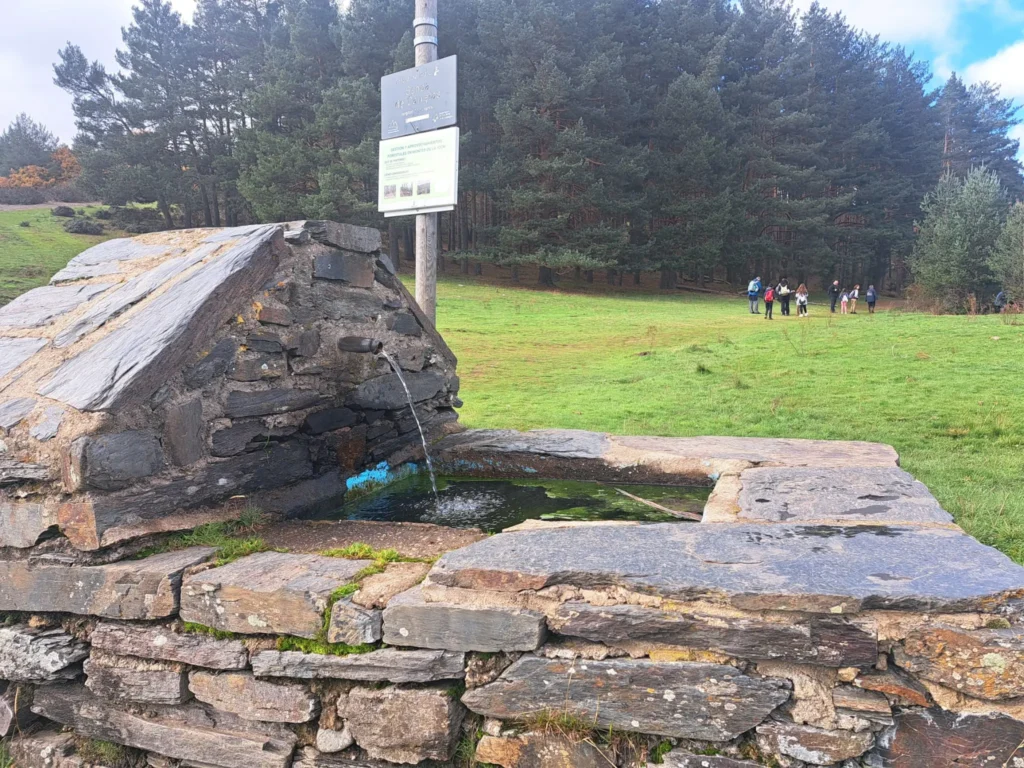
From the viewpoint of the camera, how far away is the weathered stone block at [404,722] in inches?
89.4

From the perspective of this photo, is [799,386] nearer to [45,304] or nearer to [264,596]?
[264,596]

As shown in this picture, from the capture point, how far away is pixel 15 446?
2.75m

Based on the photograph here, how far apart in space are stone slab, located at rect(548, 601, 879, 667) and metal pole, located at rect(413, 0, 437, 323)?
13.8 feet

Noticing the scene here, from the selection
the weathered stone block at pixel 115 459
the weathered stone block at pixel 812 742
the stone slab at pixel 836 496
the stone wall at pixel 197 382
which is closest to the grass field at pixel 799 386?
the stone slab at pixel 836 496

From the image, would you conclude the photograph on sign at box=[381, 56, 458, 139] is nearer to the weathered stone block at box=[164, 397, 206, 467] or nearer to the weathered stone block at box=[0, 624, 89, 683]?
the weathered stone block at box=[164, 397, 206, 467]

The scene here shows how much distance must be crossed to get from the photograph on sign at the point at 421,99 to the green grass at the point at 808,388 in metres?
2.87

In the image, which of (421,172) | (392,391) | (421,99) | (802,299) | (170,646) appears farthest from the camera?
(802,299)

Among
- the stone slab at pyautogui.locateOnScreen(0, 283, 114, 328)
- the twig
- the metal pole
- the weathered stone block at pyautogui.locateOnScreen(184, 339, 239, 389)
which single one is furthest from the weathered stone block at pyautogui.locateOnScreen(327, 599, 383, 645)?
the metal pole

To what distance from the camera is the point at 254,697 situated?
2496mm

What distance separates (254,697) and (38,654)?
0.97 m

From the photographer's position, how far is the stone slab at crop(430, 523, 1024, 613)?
201 cm

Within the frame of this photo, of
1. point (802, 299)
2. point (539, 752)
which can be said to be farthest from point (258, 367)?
point (802, 299)

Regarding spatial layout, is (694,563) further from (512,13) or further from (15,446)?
(512,13)

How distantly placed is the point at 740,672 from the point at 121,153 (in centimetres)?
3884
